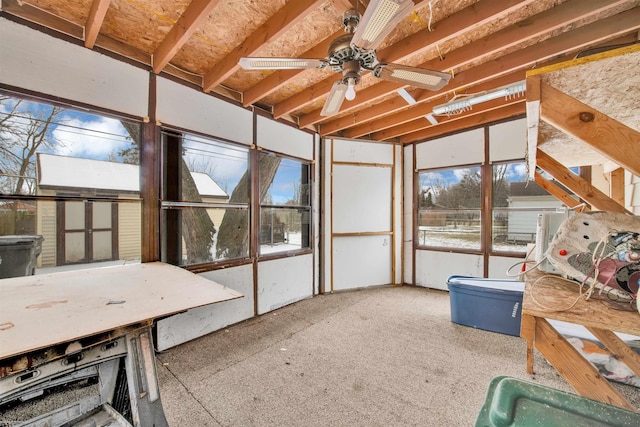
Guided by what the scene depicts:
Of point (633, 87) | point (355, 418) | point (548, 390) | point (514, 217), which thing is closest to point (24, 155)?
point (355, 418)

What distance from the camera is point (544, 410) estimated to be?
Result: 701mm

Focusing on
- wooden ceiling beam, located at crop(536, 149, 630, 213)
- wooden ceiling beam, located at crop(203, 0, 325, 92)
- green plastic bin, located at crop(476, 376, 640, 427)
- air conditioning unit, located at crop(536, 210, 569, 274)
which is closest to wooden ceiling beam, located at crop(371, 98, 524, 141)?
wooden ceiling beam, located at crop(536, 149, 630, 213)

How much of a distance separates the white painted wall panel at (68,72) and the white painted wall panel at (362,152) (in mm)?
2769

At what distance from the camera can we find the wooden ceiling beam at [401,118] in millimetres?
2713

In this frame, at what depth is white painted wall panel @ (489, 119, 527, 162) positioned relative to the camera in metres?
3.56

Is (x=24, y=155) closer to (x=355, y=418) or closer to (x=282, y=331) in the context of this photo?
(x=282, y=331)

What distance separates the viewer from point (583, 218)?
1104 millimetres

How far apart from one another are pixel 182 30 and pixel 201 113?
925 millimetres

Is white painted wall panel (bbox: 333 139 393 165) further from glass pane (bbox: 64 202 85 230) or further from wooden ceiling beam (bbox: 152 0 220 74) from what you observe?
glass pane (bbox: 64 202 85 230)

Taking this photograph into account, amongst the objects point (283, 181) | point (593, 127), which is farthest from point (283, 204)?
point (593, 127)

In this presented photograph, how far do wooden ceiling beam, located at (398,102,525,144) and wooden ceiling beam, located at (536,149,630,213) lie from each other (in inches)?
84.8

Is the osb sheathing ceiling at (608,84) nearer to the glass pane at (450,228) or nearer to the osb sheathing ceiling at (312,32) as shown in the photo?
the osb sheathing ceiling at (312,32)

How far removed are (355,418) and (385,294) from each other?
2.62m

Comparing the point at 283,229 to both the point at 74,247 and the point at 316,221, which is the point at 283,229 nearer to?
the point at 316,221
